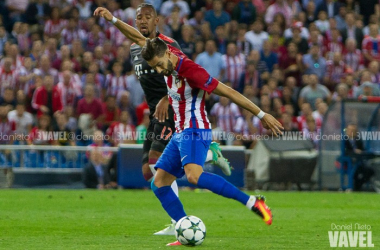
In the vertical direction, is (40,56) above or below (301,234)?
above

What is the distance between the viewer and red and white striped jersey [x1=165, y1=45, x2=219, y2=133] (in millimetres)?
7836

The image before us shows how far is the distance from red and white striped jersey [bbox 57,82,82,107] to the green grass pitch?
3059 mm

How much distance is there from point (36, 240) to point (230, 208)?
4923 mm

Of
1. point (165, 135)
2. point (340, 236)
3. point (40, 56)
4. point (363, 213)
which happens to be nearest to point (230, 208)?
point (363, 213)

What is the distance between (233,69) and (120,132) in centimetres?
351

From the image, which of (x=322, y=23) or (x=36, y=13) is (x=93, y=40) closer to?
(x=36, y=13)

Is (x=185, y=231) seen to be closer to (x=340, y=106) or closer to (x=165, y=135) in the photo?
(x=165, y=135)

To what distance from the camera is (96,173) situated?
1731cm

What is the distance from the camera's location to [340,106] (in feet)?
57.3

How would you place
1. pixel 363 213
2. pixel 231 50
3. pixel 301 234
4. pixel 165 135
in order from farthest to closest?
1. pixel 231 50
2. pixel 363 213
3. pixel 165 135
4. pixel 301 234

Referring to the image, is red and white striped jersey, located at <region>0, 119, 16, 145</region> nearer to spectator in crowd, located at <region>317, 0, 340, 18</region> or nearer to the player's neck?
spectator in crowd, located at <region>317, 0, 340, 18</region>

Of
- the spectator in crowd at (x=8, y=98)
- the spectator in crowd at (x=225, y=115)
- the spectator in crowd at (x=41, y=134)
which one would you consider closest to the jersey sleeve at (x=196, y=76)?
the spectator in crowd at (x=41, y=134)

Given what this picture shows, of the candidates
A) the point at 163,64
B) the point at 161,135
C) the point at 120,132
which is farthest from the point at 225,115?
the point at 163,64

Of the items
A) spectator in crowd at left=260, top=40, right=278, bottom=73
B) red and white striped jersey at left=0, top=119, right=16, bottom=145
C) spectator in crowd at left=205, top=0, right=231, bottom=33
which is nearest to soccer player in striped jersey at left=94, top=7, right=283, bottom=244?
red and white striped jersey at left=0, top=119, right=16, bottom=145
